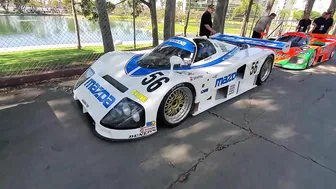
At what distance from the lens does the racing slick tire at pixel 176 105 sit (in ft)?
8.47

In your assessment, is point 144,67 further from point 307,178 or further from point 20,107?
point 307,178

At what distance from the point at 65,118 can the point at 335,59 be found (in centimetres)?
907

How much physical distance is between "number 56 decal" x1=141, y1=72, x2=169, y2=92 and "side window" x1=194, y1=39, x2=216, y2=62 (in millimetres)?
806

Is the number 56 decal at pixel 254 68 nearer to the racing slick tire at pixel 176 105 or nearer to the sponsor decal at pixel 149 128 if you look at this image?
the racing slick tire at pixel 176 105

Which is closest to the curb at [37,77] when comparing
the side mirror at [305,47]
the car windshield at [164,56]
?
the car windshield at [164,56]

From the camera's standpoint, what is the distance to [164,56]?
326 cm

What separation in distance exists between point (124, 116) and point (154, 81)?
597 millimetres

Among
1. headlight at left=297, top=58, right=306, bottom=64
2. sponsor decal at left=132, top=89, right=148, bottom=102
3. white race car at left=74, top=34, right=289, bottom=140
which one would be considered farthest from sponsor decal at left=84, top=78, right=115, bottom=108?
headlight at left=297, top=58, right=306, bottom=64

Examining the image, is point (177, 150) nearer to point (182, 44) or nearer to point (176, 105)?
point (176, 105)

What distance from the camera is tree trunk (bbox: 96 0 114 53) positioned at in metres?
4.68

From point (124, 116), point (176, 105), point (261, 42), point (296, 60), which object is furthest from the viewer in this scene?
point (296, 60)

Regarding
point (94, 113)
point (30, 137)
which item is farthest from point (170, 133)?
point (30, 137)

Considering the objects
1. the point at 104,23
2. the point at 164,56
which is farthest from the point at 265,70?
the point at 104,23

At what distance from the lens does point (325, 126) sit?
3010 millimetres
